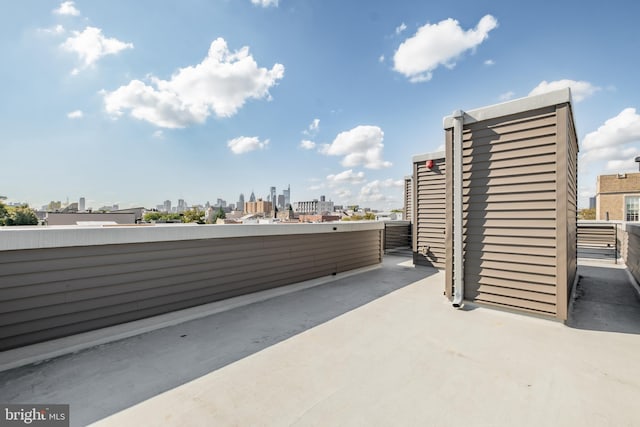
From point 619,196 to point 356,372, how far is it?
24.8 m

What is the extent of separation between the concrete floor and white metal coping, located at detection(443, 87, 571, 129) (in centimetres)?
328

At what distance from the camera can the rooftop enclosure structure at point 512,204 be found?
12.0ft

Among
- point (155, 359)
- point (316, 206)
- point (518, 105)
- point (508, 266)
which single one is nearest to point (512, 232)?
point (508, 266)

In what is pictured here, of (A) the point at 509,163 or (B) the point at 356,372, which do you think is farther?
(A) the point at 509,163

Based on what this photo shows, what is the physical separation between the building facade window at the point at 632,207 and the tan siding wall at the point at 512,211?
69.9 ft

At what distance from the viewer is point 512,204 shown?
158 inches

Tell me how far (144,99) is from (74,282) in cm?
1029

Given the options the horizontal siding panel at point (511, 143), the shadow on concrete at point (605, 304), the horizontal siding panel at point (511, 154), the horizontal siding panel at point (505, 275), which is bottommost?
the shadow on concrete at point (605, 304)

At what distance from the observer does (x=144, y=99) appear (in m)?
10.5

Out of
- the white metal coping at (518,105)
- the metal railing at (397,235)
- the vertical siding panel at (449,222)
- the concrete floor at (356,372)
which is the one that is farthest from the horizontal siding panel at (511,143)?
the metal railing at (397,235)

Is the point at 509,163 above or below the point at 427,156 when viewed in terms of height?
below

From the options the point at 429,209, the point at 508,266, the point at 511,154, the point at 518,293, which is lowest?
the point at 518,293

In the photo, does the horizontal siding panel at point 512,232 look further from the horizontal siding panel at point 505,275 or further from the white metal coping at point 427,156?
the white metal coping at point 427,156

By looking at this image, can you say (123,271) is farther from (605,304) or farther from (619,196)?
(619,196)
